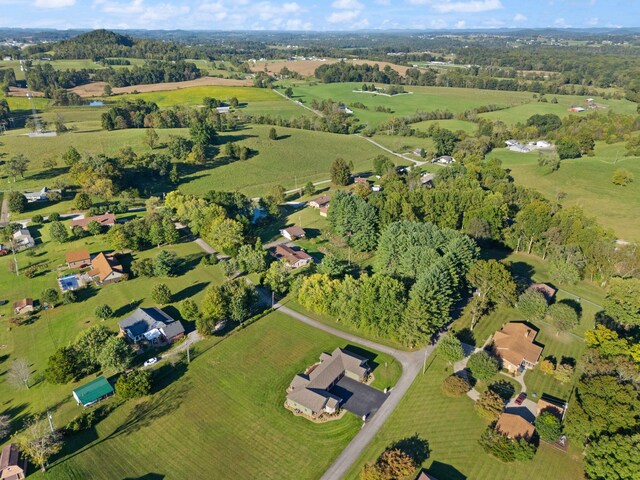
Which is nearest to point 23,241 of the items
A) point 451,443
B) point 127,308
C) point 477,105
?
point 127,308

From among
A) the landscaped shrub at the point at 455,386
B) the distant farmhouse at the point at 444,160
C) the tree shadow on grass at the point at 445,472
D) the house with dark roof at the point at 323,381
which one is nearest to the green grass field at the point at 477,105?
the distant farmhouse at the point at 444,160

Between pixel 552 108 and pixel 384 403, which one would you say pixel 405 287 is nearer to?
pixel 384 403

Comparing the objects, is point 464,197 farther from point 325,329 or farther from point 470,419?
point 470,419

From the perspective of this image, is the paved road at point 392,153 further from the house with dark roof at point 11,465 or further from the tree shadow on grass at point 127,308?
the house with dark roof at point 11,465

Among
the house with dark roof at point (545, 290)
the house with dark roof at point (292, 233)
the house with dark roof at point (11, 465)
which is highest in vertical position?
the house with dark roof at point (11, 465)

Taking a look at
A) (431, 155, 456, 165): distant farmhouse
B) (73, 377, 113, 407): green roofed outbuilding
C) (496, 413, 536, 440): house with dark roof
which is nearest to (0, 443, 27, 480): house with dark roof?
(73, 377, 113, 407): green roofed outbuilding

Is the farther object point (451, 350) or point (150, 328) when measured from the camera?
point (150, 328)

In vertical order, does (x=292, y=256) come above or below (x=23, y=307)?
below
